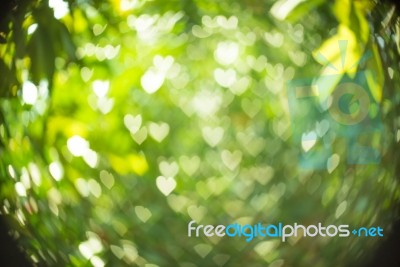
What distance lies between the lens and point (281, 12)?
65cm

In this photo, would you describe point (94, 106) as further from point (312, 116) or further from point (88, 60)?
point (312, 116)

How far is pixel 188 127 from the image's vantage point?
618 mm

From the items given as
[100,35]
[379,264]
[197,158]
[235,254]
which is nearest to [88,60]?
[100,35]

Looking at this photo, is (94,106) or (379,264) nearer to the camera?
(94,106)

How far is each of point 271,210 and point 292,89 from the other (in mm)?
129

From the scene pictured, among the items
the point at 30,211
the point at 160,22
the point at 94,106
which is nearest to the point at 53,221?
the point at 30,211

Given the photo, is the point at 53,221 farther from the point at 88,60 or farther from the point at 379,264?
the point at 379,264

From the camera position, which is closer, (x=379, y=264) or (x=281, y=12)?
(x=281, y=12)

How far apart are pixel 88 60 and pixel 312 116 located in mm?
238

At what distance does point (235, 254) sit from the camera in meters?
0.66

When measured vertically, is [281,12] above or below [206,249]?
above

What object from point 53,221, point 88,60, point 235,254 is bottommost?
point 235,254

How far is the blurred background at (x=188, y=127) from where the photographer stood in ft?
2.04

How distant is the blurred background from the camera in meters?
0.62
